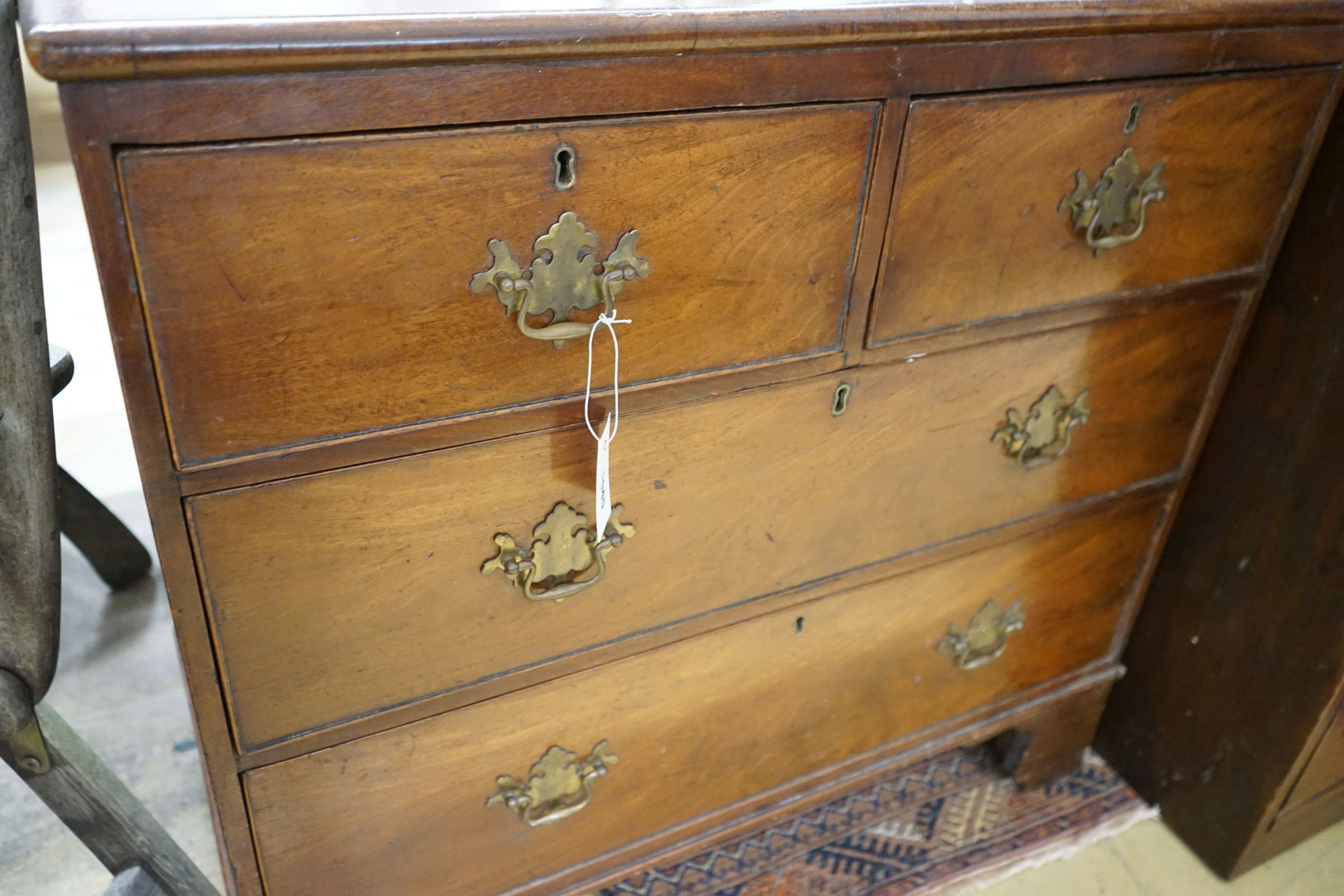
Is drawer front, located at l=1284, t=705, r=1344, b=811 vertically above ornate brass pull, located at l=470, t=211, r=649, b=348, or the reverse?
ornate brass pull, located at l=470, t=211, r=649, b=348

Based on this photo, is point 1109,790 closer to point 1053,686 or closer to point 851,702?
point 1053,686

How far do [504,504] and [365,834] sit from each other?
0.34 m

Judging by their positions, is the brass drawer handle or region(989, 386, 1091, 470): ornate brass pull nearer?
the brass drawer handle

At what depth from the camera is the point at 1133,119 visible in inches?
34.5

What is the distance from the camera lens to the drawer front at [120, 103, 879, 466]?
0.61 m

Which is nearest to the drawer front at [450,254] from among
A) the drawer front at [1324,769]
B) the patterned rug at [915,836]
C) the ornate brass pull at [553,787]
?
the ornate brass pull at [553,787]

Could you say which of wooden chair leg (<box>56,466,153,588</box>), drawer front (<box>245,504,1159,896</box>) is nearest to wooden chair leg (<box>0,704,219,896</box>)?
drawer front (<box>245,504,1159,896</box>)

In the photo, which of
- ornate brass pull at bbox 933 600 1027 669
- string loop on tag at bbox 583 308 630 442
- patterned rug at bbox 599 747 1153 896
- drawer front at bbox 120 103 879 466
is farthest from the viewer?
patterned rug at bbox 599 747 1153 896

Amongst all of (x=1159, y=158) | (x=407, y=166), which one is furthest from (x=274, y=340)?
(x=1159, y=158)

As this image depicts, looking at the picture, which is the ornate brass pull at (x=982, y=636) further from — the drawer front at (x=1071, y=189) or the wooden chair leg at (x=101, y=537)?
the wooden chair leg at (x=101, y=537)

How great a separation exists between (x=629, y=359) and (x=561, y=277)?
0.31 ft

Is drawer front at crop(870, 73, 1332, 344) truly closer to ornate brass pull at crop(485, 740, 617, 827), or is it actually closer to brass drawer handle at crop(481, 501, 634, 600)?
brass drawer handle at crop(481, 501, 634, 600)

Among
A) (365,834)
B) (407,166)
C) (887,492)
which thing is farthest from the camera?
(887,492)

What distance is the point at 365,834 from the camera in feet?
2.94
